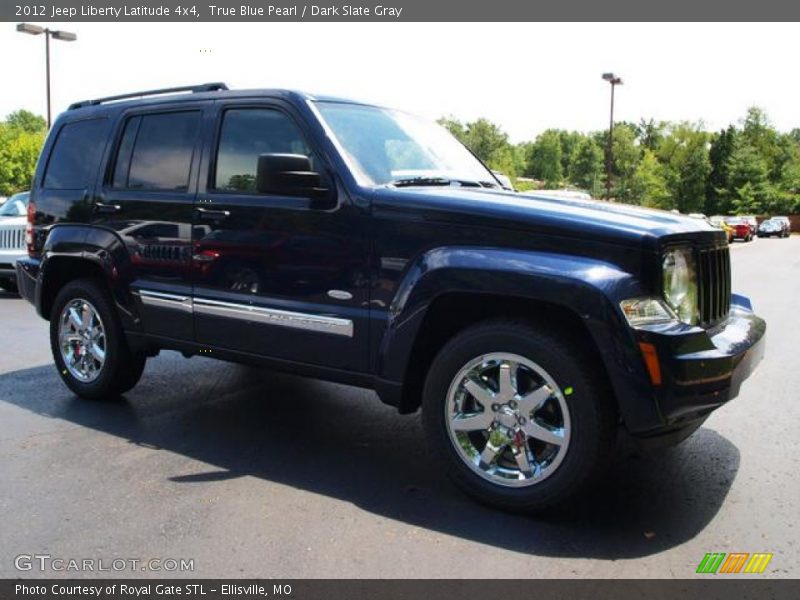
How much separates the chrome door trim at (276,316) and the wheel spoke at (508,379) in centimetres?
90

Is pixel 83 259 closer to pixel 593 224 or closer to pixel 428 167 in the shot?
pixel 428 167

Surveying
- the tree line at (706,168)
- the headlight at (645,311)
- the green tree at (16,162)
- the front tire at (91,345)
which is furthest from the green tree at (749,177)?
the headlight at (645,311)

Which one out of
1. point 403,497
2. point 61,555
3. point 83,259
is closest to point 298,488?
point 403,497

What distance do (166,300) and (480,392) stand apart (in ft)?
7.56

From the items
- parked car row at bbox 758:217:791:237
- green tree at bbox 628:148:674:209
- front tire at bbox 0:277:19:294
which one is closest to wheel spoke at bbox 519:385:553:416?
front tire at bbox 0:277:19:294

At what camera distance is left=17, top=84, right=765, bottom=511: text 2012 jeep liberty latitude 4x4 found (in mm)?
3279

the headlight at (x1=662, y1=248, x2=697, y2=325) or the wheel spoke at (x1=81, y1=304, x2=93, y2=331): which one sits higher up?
the headlight at (x1=662, y1=248, x2=697, y2=325)

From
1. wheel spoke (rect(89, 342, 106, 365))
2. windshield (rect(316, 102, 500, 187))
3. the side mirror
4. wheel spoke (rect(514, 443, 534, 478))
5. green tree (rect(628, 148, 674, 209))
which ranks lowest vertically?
wheel spoke (rect(514, 443, 534, 478))

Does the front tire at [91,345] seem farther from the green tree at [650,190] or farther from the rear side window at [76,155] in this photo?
the green tree at [650,190]

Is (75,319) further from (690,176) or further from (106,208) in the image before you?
(690,176)

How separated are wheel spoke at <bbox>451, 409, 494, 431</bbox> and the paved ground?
389mm

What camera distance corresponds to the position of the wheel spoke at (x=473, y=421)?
3.54 metres

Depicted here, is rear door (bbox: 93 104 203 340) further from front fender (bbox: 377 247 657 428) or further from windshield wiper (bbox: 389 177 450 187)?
front fender (bbox: 377 247 657 428)
